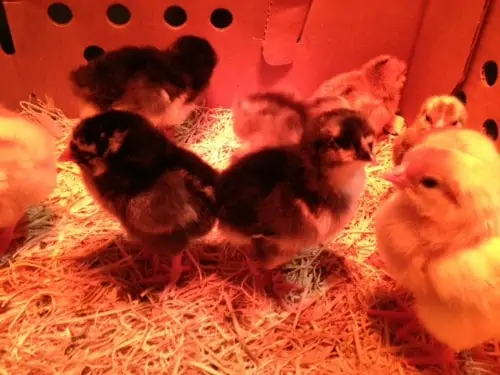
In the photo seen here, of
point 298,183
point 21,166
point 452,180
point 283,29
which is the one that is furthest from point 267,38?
point 452,180

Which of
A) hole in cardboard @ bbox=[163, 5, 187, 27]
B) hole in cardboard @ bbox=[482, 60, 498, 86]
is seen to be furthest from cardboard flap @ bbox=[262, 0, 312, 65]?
hole in cardboard @ bbox=[482, 60, 498, 86]

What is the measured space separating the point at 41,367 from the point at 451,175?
47.7 inches

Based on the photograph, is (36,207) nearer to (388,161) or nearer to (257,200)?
(257,200)

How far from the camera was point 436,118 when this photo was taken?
6.12 feet

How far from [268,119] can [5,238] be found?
3.33ft

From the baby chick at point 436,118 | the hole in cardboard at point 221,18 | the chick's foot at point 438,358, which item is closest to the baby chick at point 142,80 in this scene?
the hole in cardboard at point 221,18

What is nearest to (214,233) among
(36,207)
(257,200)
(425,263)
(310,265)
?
(310,265)

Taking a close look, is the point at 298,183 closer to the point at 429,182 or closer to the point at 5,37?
the point at 429,182

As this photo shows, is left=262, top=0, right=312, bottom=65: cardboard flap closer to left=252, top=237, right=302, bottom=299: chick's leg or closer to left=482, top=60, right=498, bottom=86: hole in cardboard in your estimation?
left=482, top=60, right=498, bottom=86: hole in cardboard

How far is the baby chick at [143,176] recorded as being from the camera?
1354 mm

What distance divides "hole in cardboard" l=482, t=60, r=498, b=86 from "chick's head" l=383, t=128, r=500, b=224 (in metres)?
0.83

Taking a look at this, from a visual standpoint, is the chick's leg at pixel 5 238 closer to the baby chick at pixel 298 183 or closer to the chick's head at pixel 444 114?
the baby chick at pixel 298 183

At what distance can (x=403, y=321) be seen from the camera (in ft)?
5.35

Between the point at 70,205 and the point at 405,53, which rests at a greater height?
the point at 405,53
